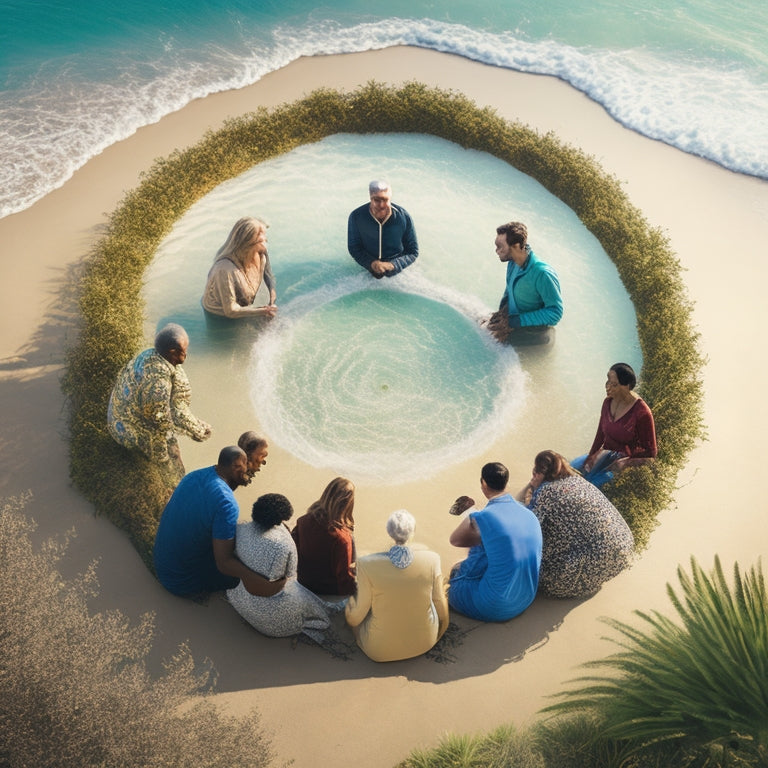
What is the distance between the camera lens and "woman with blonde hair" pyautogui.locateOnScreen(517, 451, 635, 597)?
6566 mm

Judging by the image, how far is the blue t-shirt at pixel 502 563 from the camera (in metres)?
6.21

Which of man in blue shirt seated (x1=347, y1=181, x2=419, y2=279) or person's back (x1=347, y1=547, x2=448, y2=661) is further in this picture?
man in blue shirt seated (x1=347, y1=181, x2=419, y2=279)

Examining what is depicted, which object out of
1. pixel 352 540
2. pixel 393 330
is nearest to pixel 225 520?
pixel 352 540

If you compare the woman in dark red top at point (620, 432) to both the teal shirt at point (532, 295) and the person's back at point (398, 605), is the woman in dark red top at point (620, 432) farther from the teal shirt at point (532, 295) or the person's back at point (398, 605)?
the person's back at point (398, 605)

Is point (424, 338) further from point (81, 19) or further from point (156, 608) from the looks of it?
point (81, 19)

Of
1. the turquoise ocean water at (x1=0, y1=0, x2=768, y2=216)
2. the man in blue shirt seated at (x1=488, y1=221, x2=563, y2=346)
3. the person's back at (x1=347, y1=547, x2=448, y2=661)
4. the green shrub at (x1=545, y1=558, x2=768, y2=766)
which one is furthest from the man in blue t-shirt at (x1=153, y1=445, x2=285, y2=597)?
the turquoise ocean water at (x1=0, y1=0, x2=768, y2=216)

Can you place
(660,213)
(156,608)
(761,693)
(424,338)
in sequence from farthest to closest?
(660,213) < (424,338) < (156,608) < (761,693)

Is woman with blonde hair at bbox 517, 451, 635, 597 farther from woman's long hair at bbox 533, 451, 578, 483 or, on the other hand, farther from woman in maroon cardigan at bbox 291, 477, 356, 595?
woman in maroon cardigan at bbox 291, 477, 356, 595

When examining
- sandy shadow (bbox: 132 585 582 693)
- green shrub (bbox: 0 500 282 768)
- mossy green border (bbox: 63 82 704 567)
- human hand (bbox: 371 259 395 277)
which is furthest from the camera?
human hand (bbox: 371 259 395 277)

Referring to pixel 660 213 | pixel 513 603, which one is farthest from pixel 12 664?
pixel 660 213

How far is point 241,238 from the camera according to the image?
8.52m

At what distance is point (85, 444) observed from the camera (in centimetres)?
773

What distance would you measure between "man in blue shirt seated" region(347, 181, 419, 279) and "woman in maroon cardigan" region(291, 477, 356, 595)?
4.01 meters

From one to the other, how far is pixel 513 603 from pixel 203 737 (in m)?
2.56
